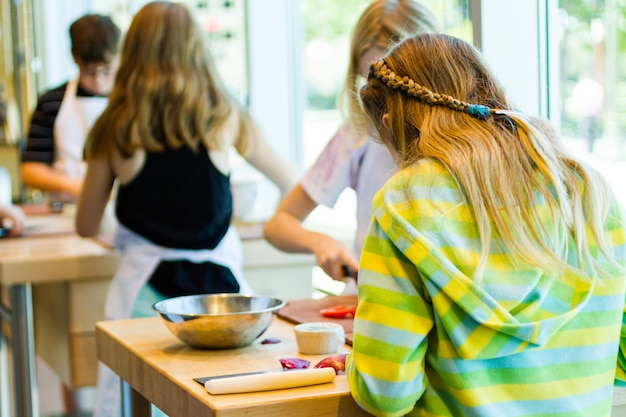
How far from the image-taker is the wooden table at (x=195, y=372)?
118cm

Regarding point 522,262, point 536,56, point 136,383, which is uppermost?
point 536,56

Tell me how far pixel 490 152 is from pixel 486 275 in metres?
0.16

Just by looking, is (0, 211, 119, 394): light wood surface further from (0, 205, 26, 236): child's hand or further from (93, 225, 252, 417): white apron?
(93, 225, 252, 417): white apron

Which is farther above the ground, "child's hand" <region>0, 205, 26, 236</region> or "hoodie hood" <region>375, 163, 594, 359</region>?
Answer: "hoodie hood" <region>375, 163, 594, 359</region>

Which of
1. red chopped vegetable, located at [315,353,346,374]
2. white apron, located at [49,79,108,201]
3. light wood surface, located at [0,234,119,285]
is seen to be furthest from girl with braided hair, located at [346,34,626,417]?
white apron, located at [49,79,108,201]

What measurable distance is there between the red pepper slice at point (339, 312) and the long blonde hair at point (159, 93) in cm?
72

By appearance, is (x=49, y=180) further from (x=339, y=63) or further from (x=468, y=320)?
(x=468, y=320)

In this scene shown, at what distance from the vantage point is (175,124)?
2225 millimetres

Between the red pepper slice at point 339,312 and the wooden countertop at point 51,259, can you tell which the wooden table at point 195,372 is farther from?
the wooden countertop at point 51,259

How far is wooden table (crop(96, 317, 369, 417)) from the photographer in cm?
118

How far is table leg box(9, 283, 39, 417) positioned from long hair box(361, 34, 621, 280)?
1.55 m

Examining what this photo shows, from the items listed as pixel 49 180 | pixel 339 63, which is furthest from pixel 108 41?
pixel 339 63

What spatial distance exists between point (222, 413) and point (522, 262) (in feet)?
1.32

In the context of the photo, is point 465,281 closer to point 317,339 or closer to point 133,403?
point 317,339
